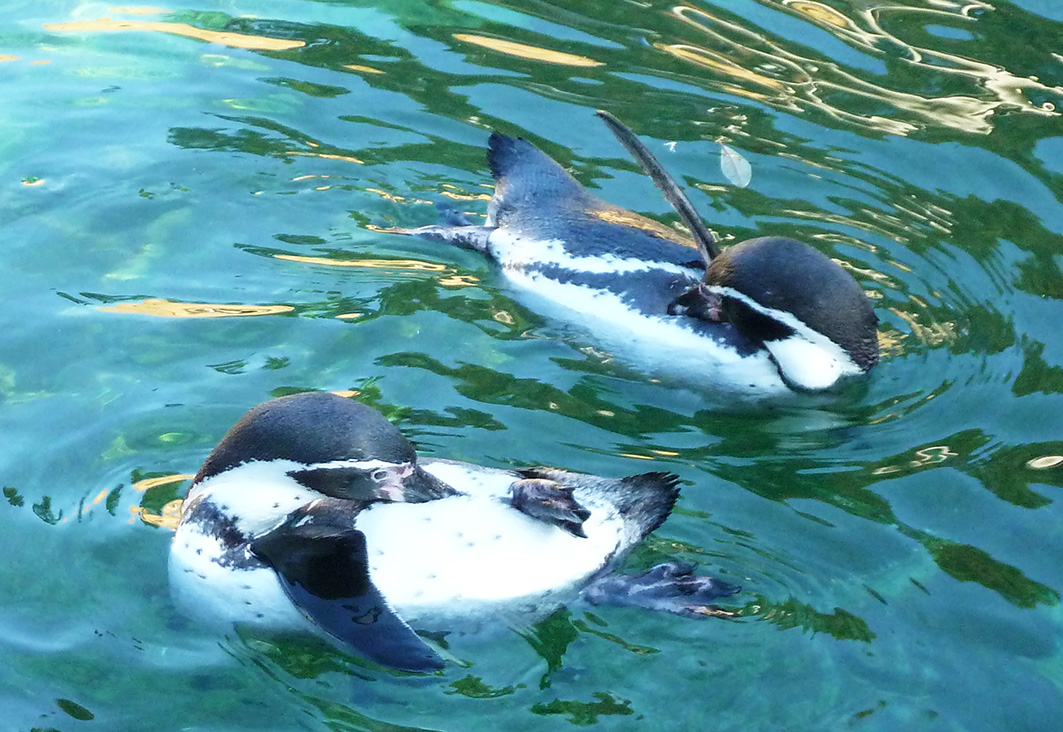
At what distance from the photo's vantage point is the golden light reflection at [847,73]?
852 cm

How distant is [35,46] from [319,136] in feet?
7.78

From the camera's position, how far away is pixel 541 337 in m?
6.60

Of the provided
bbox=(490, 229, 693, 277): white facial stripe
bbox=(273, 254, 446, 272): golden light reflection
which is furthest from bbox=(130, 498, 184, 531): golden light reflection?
bbox=(490, 229, 693, 277): white facial stripe

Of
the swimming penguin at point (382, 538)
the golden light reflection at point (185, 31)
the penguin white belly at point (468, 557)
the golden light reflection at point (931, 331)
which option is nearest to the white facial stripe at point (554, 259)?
the golden light reflection at point (931, 331)

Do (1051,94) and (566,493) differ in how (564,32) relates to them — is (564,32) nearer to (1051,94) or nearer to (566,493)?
(1051,94)

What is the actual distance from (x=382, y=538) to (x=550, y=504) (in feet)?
1.84

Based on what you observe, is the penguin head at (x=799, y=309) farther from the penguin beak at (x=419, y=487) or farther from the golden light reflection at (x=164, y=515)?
the golden light reflection at (x=164, y=515)

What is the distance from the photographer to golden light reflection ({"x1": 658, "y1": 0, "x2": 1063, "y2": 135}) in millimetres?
8523

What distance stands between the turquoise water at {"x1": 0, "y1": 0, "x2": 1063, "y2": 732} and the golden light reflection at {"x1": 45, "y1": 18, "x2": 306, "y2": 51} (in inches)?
1.3

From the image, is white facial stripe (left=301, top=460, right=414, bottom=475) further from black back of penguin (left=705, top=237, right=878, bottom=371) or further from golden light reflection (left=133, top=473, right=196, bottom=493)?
black back of penguin (left=705, top=237, right=878, bottom=371)

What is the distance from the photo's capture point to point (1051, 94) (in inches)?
341

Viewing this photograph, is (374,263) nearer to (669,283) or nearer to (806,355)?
(669,283)

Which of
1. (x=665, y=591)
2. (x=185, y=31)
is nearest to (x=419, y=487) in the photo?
(x=665, y=591)

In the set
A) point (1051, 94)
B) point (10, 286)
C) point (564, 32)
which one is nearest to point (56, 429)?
point (10, 286)
